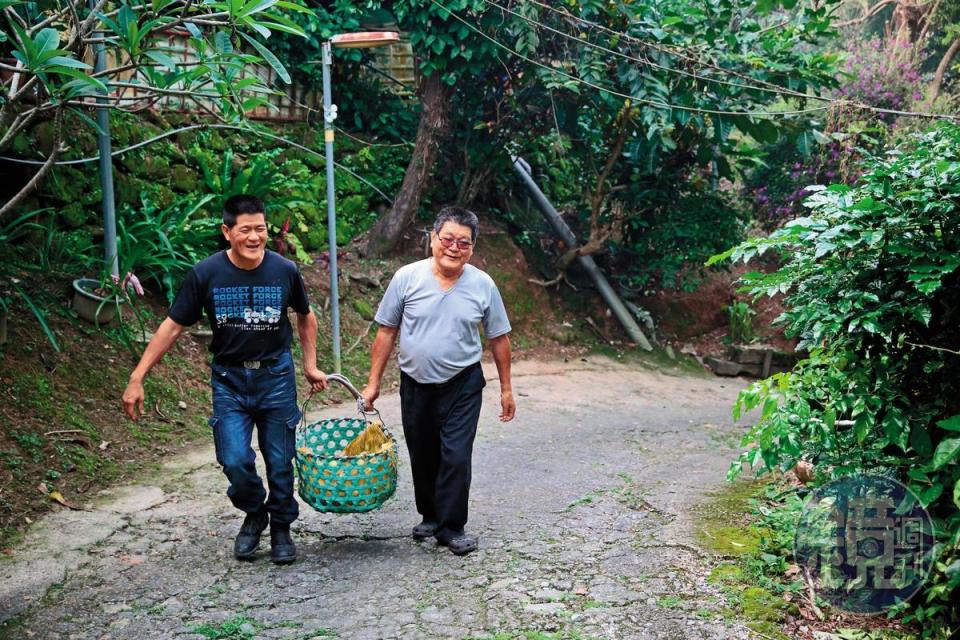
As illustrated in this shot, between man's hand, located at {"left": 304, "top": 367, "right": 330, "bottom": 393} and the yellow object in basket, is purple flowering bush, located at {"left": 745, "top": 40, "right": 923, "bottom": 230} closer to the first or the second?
the yellow object in basket

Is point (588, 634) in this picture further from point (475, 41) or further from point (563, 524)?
point (475, 41)

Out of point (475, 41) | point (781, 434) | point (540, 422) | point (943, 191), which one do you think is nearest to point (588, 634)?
point (781, 434)

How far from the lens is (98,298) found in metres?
6.54

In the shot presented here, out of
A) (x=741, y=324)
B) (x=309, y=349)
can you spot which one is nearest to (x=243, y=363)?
(x=309, y=349)

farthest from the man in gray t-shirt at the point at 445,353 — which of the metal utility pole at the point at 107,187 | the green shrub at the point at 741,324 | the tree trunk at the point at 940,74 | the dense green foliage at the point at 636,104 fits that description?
the tree trunk at the point at 940,74

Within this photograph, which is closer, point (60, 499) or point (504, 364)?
point (504, 364)

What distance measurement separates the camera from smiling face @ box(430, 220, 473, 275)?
4039mm

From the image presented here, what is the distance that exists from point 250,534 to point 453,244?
173 centimetres

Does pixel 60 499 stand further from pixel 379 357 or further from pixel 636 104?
pixel 636 104

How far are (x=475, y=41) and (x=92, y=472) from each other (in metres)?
6.21

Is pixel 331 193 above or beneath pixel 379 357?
above

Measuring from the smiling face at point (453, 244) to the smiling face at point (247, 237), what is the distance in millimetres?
823

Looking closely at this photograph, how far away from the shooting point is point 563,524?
4.74 meters

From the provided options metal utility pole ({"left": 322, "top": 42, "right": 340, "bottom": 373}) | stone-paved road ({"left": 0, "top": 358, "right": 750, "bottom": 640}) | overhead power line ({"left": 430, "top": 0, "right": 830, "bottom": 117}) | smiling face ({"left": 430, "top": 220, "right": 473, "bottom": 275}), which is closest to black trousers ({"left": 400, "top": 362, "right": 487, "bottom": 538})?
stone-paved road ({"left": 0, "top": 358, "right": 750, "bottom": 640})
